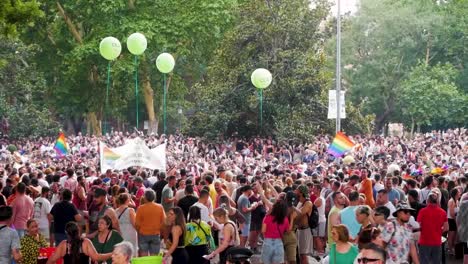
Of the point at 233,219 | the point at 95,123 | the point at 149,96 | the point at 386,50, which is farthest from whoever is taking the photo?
the point at 386,50

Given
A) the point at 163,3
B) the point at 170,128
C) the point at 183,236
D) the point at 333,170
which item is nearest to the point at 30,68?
the point at 163,3

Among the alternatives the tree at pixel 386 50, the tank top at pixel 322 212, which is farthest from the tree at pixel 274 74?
the tree at pixel 386 50

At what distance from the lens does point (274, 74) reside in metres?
42.4

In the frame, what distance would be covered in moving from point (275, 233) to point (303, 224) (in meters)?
2.21

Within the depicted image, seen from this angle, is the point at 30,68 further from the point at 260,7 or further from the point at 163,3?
the point at 260,7

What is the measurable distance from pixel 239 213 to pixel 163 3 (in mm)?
37653

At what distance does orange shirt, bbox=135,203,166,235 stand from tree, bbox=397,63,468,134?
51250 mm

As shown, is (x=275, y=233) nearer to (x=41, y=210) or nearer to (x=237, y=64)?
(x=41, y=210)

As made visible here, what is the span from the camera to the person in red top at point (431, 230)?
16188 millimetres

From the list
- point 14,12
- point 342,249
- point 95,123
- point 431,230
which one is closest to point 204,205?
point 431,230

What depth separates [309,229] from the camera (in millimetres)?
18562

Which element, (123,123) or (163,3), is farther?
(123,123)

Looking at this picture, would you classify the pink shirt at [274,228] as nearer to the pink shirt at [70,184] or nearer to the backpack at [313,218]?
the backpack at [313,218]

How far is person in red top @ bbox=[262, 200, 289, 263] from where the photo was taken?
16.2 m
